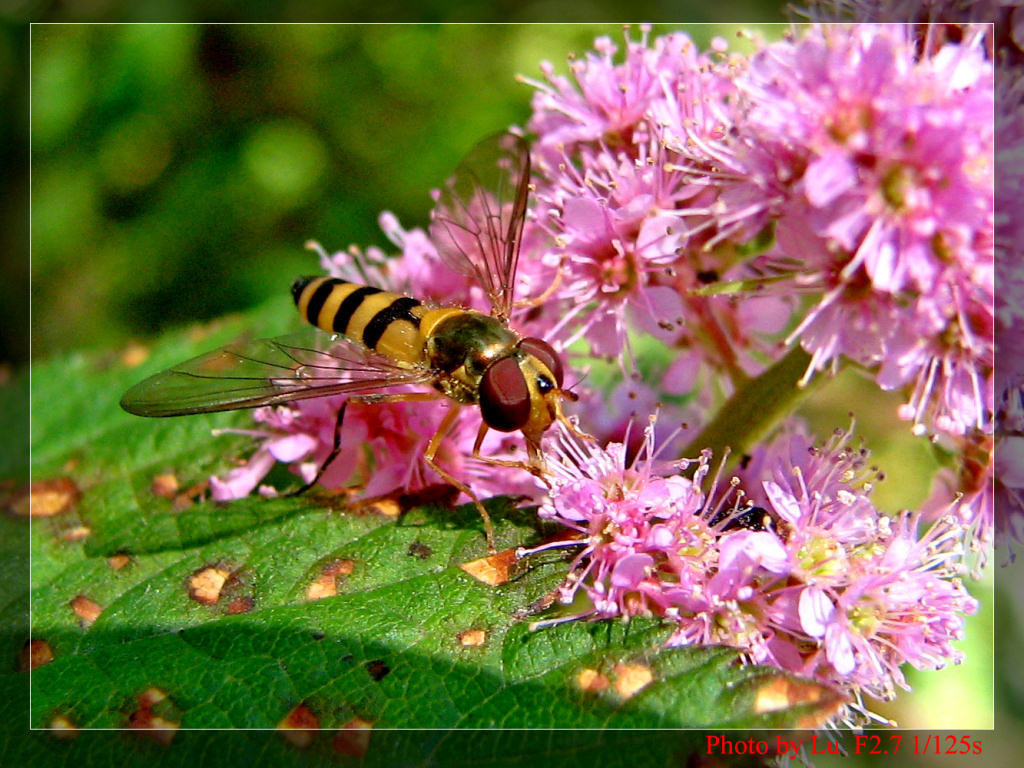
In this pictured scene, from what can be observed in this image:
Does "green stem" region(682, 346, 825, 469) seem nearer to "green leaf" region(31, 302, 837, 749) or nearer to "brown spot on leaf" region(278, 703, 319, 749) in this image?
"green leaf" region(31, 302, 837, 749)

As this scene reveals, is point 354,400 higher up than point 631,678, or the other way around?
point 354,400

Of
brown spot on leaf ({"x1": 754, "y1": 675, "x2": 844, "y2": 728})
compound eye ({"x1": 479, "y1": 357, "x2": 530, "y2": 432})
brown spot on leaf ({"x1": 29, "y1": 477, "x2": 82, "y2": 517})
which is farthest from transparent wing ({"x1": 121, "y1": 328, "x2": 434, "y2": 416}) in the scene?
brown spot on leaf ({"x1": 754, "y1": 675, "x2": 844, "y2": 728})

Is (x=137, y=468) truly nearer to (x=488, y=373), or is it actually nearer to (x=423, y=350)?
(x=423, y=350)

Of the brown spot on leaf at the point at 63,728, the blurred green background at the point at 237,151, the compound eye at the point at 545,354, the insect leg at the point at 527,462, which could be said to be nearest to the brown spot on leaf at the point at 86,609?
the brown spot on leaf at the point at 63,728

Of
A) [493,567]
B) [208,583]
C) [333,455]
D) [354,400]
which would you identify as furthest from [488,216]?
[208,583]

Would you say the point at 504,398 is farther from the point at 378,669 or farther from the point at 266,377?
the point at 378,669

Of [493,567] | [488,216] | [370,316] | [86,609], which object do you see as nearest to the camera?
[493,567]
